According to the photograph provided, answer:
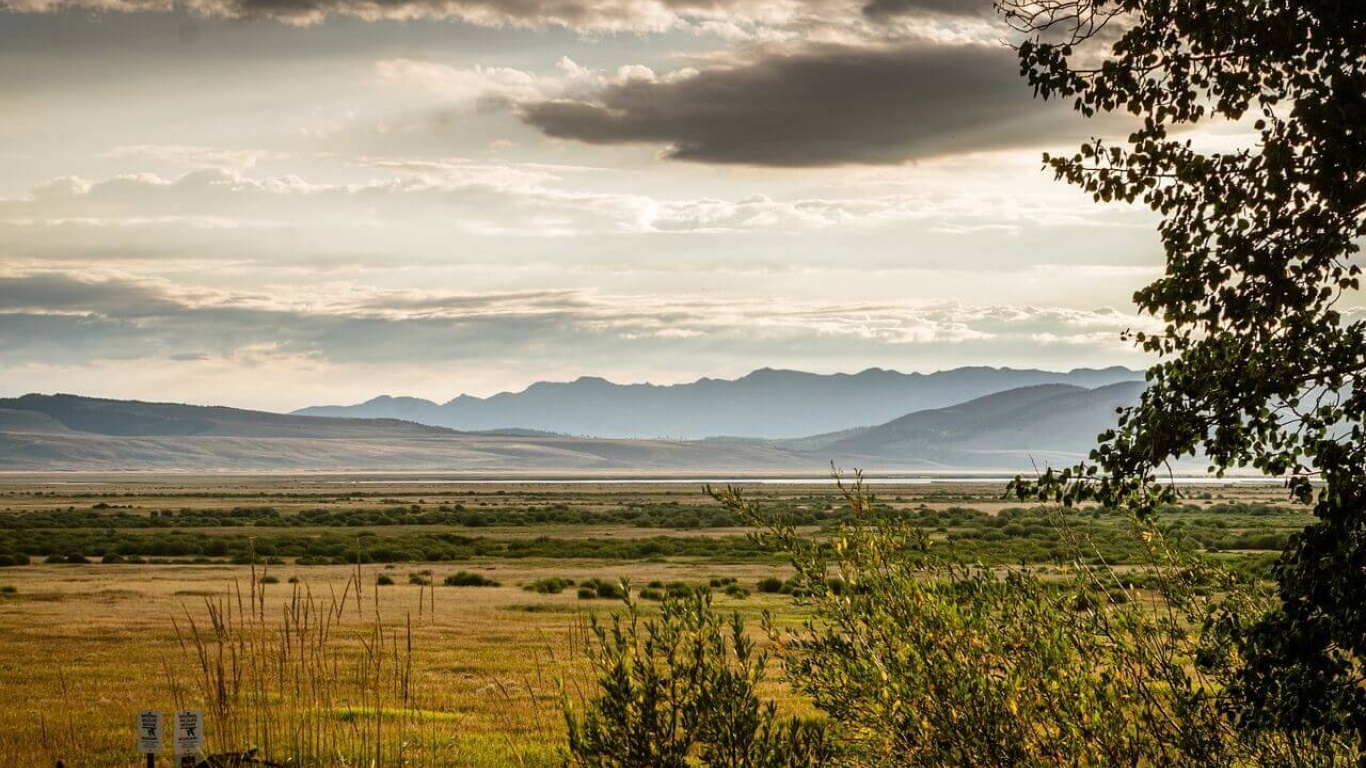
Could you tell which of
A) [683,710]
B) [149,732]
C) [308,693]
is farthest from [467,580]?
[683,710]

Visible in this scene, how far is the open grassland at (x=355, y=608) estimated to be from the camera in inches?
595

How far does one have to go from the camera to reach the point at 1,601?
141ft

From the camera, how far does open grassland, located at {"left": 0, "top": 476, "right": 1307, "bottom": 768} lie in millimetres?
15109

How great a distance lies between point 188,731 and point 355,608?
1367 inches

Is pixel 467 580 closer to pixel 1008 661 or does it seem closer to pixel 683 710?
pixel 1008 661

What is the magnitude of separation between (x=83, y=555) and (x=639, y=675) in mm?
69726

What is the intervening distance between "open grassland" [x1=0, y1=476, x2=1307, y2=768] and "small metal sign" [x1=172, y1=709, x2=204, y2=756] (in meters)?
0.81

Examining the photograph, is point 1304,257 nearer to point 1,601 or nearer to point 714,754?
point 714,754

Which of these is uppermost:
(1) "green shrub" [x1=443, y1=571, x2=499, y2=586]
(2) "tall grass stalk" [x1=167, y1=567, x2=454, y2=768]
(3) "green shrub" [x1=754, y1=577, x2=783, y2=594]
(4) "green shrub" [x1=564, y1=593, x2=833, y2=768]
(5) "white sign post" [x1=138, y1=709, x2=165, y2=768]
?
(4) "green shrub" [x1=564, y1=593, x2=833, y2=768]

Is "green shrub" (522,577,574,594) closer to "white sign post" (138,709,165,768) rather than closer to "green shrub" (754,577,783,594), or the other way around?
"green shrub" (754,577,783,594)

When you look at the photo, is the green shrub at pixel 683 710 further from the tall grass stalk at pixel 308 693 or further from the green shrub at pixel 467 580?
the green shrub at pixel 467 580

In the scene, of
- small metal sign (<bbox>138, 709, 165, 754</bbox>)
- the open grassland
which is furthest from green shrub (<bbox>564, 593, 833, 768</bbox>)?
small metal sign (<bbox>138, 709, 165, 754</bbox>)

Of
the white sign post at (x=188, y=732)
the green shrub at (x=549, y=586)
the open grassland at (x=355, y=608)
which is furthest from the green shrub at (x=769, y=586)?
the white sign post at (x=188, y=732)

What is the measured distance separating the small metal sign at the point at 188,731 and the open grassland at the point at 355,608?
0.81 metres
